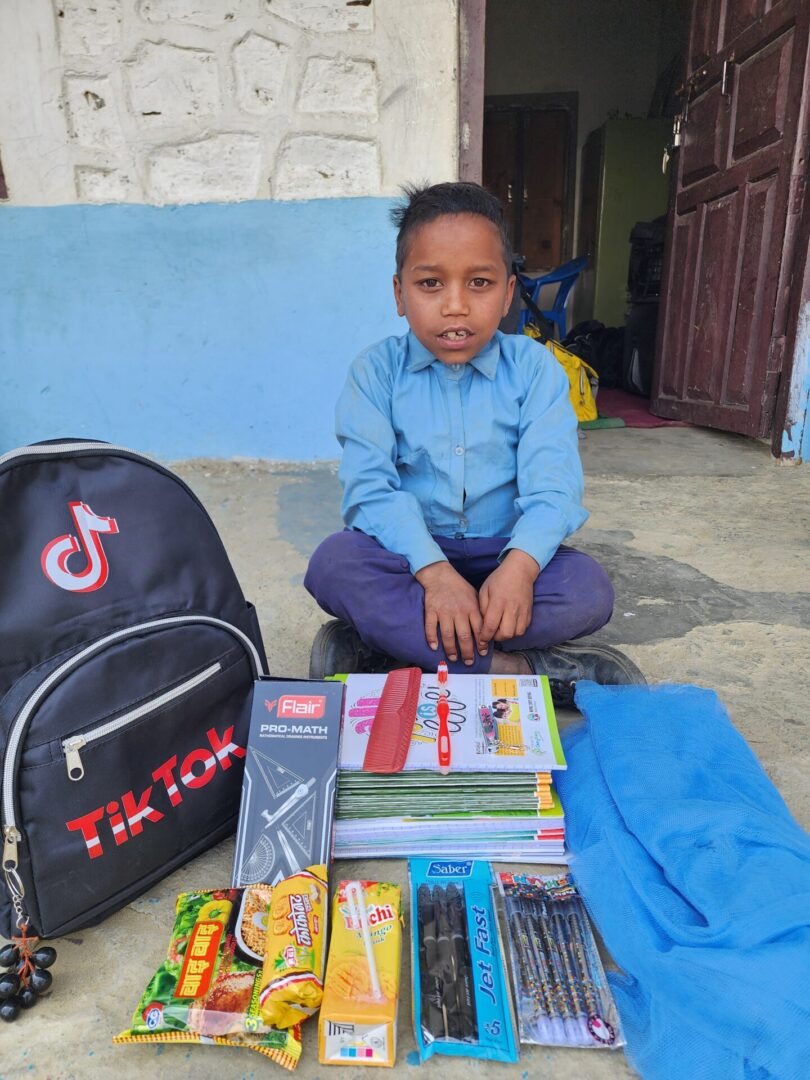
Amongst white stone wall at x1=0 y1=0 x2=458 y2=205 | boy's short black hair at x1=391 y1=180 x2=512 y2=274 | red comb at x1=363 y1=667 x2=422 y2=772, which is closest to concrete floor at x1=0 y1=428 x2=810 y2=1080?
red comb at x1=363 y1=667 x2=422 y2=772

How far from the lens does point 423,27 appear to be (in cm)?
215

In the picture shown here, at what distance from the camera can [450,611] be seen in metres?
1.02

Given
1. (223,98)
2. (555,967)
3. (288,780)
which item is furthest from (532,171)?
(555,967)

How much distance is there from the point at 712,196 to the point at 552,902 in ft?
9.78

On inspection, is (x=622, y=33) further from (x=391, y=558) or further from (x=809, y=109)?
(x=391, y=558)

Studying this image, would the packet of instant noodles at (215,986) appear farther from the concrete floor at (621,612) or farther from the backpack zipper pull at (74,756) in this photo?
the backpack zipper pull at (74,756)

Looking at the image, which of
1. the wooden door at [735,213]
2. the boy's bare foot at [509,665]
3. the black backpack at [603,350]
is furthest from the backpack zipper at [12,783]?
the black backpack at [603,350]

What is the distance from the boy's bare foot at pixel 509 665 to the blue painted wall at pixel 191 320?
159 centimetres

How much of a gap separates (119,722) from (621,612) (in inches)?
42.0

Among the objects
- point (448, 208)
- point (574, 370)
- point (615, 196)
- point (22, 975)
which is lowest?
point (22, 975)

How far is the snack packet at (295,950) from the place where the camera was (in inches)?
23.8

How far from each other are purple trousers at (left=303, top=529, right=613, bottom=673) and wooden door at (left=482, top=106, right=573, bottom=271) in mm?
4730

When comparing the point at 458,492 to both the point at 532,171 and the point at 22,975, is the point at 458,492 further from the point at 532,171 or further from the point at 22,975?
the point at 532,171

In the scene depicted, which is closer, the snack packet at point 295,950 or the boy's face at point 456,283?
the snack packet at point 295,950
